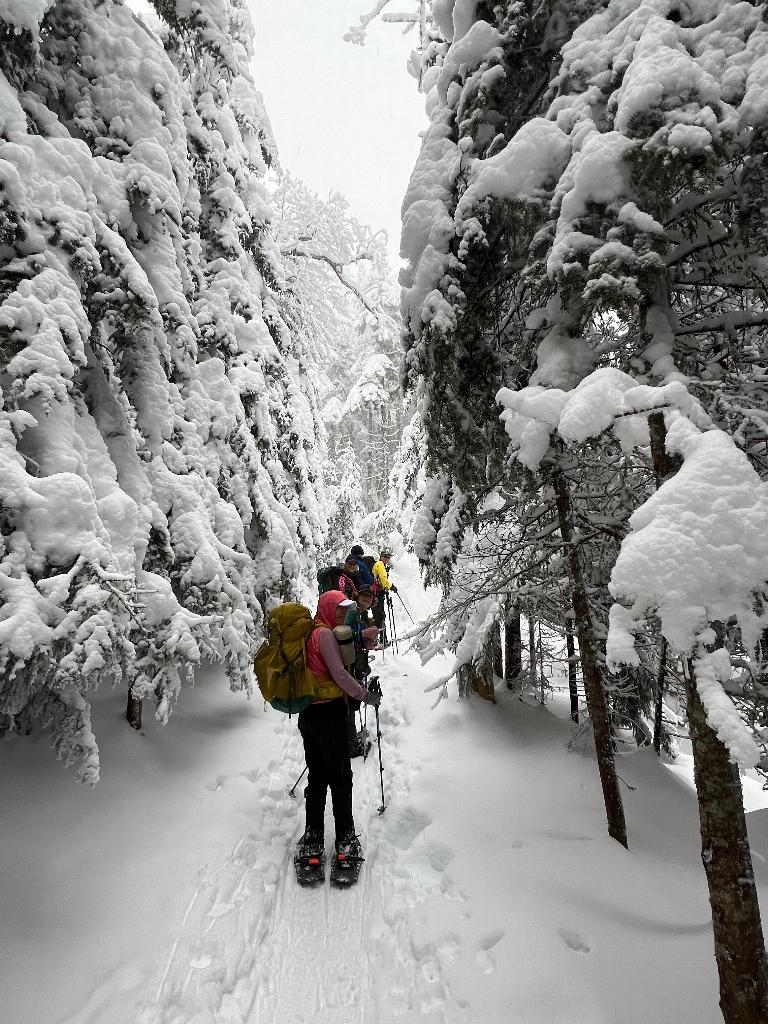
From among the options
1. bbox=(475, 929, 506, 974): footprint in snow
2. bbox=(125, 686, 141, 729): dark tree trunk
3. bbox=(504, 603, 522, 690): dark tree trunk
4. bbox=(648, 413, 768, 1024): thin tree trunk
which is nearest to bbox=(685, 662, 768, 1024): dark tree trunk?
bbox=(648, 413, 768, 1024): thin tree trunk

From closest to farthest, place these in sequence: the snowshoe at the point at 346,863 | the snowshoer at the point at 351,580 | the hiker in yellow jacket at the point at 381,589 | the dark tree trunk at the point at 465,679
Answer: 1. the snowshoe at the point at 346,863
2. the dark tree trunk at the point at 465,679
3. the snowshoer at the point at 351,580
4. the hiker in yellow jacket at the point at 381,589

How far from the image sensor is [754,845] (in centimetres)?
514

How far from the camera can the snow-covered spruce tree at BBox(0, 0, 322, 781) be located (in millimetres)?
3463

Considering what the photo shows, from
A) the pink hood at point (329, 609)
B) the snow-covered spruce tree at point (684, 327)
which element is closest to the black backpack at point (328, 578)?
the pink hood at point (329, 609)

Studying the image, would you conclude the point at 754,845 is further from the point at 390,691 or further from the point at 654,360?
the point at 390,691

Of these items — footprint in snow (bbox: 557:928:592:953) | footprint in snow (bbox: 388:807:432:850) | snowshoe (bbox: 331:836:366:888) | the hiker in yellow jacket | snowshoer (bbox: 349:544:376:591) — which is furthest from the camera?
the hiker in yellow jacket

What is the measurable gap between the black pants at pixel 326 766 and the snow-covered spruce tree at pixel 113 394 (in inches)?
47.8

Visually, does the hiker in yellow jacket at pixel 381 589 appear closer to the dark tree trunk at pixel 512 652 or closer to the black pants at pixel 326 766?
the dark tree trunk at pixel 512 652

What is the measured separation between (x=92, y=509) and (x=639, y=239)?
391 centimetres

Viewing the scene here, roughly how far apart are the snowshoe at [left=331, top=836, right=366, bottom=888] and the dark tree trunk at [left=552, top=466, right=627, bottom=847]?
2.31 meters

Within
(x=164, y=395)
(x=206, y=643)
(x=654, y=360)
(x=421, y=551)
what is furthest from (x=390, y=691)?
(x=654, y=360)

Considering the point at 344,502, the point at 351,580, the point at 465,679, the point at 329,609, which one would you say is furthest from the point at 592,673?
the point at 344,502

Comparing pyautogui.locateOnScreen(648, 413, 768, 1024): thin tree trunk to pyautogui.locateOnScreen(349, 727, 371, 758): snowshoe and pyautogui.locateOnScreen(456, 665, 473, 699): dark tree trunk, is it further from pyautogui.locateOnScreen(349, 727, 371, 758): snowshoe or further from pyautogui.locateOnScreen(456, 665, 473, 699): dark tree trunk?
pyautogui.locateOnScreen(456, 665, 473, 699): dark tree trunk

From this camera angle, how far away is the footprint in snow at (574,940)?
11.9 ft
